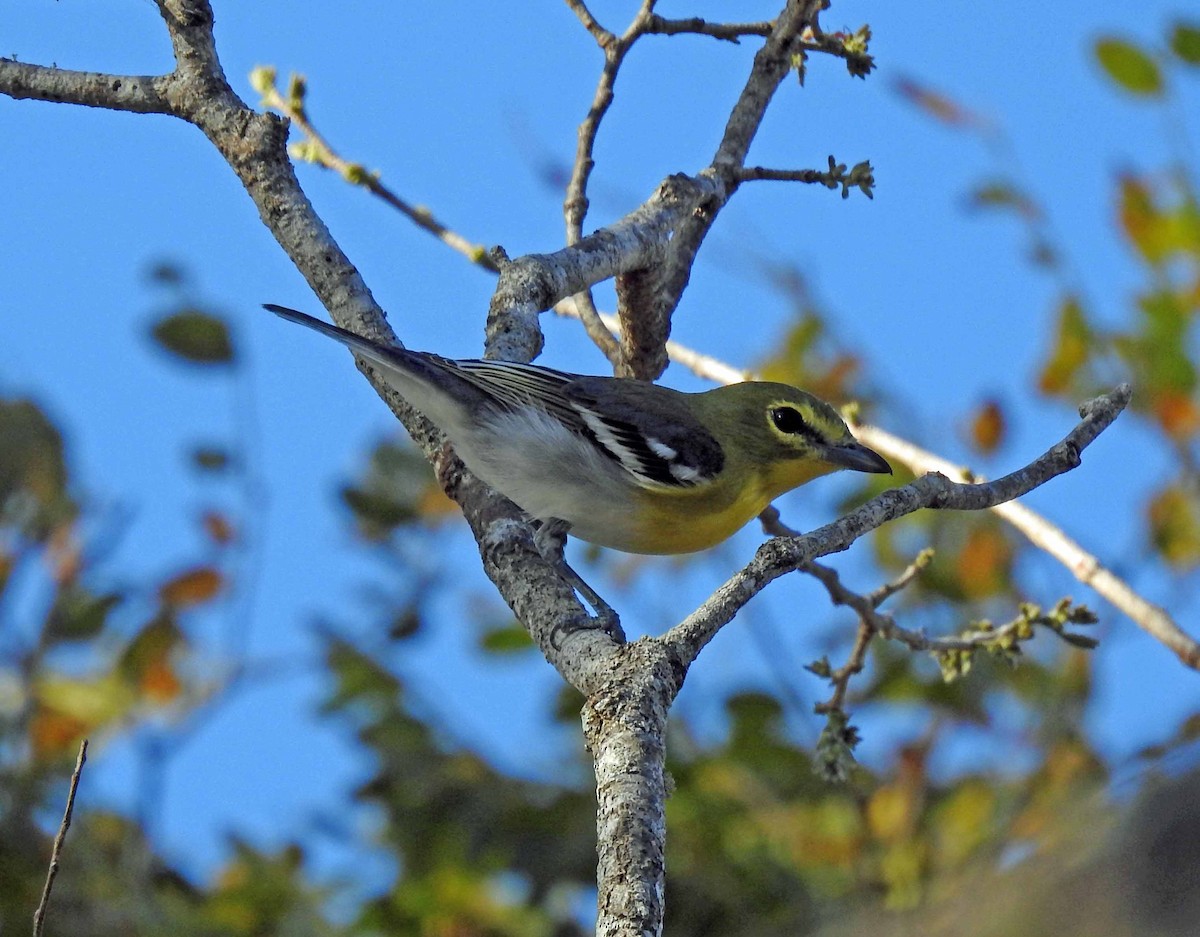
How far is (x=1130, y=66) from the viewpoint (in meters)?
5.26

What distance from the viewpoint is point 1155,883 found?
256 centimetres

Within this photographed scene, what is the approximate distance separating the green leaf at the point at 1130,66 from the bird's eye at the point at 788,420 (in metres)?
Answer: 2.00

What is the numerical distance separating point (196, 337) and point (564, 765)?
7.40 ft

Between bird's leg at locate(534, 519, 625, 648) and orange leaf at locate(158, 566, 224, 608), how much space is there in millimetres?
2107

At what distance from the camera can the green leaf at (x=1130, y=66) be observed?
17.0 ft

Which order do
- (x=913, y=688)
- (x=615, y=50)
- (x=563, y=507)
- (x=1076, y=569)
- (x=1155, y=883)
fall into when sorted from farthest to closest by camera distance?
(x=913, y=688) → (x=615, y=50) → (x=563, y=507) → (x=1076, y=569) → (x=1155, y=883)

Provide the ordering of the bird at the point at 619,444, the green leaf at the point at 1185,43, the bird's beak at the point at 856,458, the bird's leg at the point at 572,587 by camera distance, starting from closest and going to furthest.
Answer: the bird's leg at the point at 572,587
the bird at the point at 619,444
the bird's beak at the point at 856,458
the green leaf at the point at 1185,43

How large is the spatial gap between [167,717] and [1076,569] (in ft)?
11.7

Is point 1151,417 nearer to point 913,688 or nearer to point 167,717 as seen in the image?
point 913,688

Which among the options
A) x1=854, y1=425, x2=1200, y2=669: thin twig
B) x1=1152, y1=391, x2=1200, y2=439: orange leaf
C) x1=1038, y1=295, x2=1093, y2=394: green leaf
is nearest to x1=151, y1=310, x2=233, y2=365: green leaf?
x1=854, y1=425, x2=1200, y2=669: thin twig

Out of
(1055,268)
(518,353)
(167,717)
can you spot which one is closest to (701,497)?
(518,353)

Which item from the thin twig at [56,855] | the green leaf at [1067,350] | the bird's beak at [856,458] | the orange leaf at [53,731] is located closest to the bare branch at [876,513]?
the thin twig at [56,855]

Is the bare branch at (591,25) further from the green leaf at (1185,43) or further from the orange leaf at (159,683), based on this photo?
the orange leaf at (159,683)

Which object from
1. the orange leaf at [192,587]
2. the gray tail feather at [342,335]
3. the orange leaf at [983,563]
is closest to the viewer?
the gray tail feather at [342,335]
